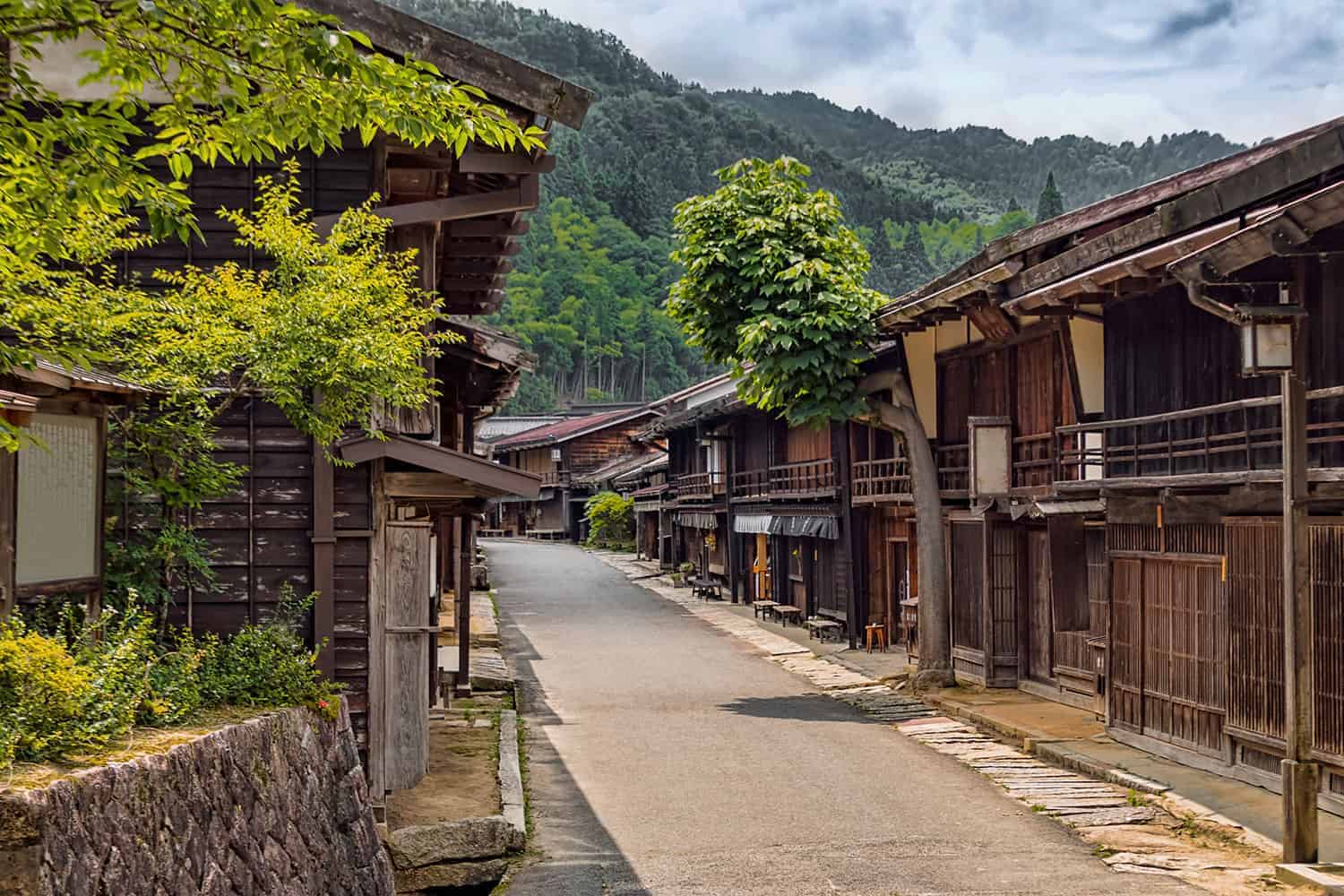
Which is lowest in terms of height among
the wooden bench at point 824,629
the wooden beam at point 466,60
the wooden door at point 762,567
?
the wooden bench at point 824,629

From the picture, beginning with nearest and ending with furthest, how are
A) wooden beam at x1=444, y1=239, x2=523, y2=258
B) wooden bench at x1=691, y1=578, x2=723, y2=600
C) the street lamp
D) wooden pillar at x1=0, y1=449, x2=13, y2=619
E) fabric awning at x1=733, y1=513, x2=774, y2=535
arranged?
wooden pillar at x1=0, y1=449, x2=13, y2=619
the street lamp
wooden beam at x1=444, y1=239, x2=523, y2=258
fabric awning at x1=733, y1=513, x2=774, y2=535
wooden bench at x1=691, y1=578, x2=723, y2=600

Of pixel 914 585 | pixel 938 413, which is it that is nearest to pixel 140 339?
pixel 938 413

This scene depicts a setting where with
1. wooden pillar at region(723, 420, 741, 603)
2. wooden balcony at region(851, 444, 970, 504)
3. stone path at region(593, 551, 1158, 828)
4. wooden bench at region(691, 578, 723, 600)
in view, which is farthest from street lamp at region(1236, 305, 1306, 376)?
wooden bench at region(691, 578, 723, 600)

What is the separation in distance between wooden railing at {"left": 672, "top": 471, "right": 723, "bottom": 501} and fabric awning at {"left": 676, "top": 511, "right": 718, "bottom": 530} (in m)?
0.57


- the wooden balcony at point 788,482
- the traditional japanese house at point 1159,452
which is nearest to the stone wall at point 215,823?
the traditional japanese house at point 1159,452

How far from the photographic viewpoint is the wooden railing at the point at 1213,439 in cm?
1316

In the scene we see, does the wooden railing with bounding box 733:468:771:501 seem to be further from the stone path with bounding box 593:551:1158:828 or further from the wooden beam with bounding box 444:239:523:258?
the wooden beam with bounding box 444:239:523:258

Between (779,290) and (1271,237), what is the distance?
38.2ft

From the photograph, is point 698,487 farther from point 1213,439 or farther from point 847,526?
point 1213,439

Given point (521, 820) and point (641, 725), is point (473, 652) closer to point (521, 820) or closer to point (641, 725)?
point (641, 725)

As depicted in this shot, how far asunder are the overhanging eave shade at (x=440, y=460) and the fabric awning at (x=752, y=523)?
1004 inches

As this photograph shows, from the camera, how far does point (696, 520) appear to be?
48.8 m

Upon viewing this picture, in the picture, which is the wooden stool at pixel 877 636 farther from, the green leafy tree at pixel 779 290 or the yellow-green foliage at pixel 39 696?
the yellow-green foliage at pixel 39 696

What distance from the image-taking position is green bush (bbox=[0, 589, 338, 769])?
6668 mm
